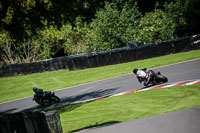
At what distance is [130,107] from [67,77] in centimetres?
1400

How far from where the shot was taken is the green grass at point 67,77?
20553mm

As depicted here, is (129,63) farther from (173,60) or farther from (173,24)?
(173,24)

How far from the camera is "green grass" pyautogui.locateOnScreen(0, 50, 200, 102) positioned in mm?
20553

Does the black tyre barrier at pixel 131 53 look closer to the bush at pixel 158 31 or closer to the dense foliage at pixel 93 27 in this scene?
the dense foliage at pixel 93 27

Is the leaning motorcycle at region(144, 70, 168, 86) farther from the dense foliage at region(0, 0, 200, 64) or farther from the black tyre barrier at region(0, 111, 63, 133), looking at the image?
the black tyre barrier at region(0, 111, 63, 133)

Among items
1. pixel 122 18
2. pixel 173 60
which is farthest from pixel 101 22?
pixel 173 60

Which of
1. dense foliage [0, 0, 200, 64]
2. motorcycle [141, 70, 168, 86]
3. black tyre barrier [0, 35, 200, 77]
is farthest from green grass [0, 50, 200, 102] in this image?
motorcycle [141, 70, 168, 86]

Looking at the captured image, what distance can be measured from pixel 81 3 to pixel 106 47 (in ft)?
63.5

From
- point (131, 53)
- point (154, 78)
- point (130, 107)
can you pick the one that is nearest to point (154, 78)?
point (154, 78)

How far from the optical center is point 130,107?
31.6 ft

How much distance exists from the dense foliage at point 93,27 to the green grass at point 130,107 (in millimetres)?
4168

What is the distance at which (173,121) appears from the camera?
616cm

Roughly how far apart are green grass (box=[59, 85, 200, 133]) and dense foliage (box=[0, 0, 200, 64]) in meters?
4.17

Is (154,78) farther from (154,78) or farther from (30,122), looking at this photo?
(30,122)
